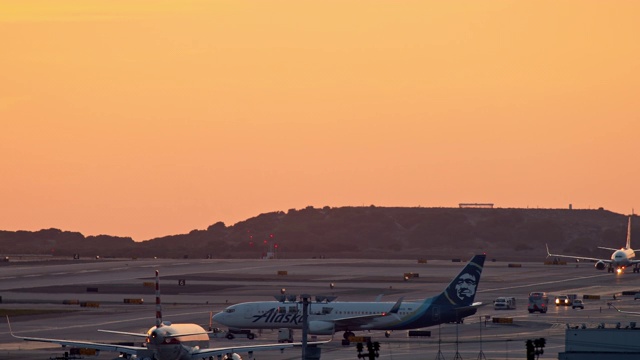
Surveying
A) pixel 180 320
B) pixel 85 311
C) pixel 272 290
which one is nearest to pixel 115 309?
pixel 85 311

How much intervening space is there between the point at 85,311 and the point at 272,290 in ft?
143

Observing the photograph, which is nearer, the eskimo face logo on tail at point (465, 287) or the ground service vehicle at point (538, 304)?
the eskimo face logo on tail at point (465, 287)

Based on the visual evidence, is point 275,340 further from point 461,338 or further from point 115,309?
point 115,309

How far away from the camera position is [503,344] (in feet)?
378

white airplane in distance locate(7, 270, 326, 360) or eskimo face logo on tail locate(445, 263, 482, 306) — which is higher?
eskimo face logo on tail locate(445, 263, 482, 306)

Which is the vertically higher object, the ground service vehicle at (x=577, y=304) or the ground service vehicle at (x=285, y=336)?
the ground service vehicle at (x=577, y=304)

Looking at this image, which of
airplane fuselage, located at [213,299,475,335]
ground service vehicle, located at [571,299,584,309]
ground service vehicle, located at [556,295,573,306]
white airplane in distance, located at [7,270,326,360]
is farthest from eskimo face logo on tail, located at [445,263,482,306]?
ground service vehicle, located at [556,295,573,306]

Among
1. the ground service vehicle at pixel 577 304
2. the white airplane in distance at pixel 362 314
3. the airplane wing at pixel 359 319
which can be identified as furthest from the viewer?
the ground service vehicle at pixel 577 304

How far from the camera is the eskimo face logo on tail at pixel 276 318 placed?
4850 inches

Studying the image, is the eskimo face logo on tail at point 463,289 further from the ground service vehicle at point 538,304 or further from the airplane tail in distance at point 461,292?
the ground service vehicle at point 538,304

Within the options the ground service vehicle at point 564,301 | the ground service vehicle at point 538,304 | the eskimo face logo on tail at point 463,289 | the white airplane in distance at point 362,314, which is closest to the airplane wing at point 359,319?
the white airplane in distance at point 362,314

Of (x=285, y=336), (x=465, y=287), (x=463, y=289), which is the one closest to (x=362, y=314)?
(x=285, y=336)

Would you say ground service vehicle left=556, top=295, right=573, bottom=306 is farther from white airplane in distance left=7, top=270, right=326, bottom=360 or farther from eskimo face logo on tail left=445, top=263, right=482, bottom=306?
white airplane in distance left=7, top=270, right=326, bottom=360

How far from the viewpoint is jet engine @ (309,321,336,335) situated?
12112 cm
